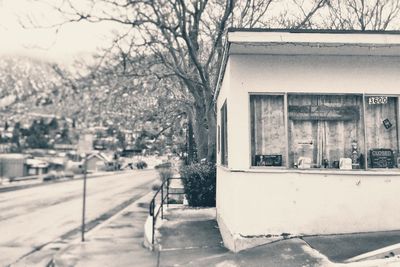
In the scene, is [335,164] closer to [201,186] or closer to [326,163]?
[326,163]

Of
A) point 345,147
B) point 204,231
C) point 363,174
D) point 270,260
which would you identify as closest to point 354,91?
point 345,147

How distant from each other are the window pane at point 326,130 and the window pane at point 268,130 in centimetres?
18

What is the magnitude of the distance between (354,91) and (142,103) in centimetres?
1683

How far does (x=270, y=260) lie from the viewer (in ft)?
21.9

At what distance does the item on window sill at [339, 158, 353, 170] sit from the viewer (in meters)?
7.93

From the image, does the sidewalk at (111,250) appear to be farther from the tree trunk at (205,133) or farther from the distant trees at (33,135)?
the distant trees at (33,135)

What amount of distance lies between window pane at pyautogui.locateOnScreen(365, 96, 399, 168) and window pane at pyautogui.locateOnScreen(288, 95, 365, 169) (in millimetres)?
173

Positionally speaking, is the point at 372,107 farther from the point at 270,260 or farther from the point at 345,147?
the point at 270,260

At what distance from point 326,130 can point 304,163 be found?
2.63 feet

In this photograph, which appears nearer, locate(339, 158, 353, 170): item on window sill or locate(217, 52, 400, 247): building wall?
locate(217, 52, 400, 247): building wall

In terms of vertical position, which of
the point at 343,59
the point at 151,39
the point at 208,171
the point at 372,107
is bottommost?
the point at 208,171

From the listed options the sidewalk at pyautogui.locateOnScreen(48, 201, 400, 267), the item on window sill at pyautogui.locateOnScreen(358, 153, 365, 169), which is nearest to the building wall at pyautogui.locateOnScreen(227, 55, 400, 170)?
the item on window sill at pyautogui.locateOnScreen(358, 153, 365, 169)

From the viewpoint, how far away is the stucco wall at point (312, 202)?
7.62m

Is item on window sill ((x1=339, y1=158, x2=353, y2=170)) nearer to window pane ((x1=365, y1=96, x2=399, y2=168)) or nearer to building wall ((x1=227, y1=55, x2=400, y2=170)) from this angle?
window pane ((x1=365, y1=96, x2=399, y2=168))
